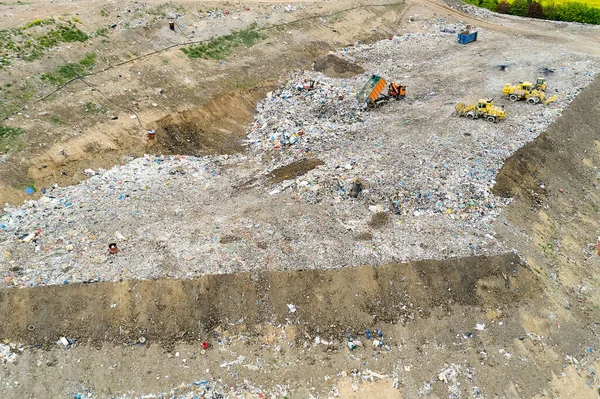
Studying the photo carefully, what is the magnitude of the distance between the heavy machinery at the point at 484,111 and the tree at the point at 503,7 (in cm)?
1993

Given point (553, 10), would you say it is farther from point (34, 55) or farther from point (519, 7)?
point (34, 55)

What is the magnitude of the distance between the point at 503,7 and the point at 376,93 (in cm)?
2111

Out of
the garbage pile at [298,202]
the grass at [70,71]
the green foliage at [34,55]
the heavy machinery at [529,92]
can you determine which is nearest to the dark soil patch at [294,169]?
the garbage pile at [298,202]

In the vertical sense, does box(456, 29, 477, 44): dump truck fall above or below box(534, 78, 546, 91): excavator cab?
below

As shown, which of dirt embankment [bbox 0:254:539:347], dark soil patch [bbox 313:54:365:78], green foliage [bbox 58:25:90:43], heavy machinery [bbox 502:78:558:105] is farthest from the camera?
dark soil patch [bbox 313:54:365:78]

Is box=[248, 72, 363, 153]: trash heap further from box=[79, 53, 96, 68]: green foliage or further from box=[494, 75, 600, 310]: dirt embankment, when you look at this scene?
box=[79, 53, 96, 68]: green foliage

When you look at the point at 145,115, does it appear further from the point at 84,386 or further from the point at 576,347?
the point at 576,347

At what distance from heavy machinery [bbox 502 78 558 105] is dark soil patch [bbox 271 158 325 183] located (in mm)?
10833

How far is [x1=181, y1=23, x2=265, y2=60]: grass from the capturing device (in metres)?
24.6

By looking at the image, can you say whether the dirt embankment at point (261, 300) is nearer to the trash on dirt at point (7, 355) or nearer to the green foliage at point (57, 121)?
the trash on dirt at point (7, 355)

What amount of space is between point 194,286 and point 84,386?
3.56 m

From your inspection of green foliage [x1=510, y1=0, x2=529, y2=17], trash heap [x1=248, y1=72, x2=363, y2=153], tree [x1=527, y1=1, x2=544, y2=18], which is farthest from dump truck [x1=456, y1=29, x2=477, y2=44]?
trash heap [x1=248, y1=72, x2=363, y2=153]

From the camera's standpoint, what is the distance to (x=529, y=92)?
21031 millimetres

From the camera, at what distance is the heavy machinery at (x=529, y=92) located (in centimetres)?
2092
